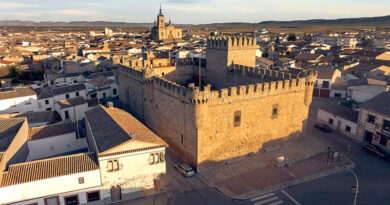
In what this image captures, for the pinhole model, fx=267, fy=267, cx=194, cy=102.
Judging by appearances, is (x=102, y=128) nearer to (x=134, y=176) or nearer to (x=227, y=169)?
(x=134, y=176)

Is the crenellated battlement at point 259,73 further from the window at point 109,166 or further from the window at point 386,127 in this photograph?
the window at point 109,166

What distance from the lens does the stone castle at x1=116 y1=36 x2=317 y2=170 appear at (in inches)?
1118

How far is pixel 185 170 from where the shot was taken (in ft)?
93.2

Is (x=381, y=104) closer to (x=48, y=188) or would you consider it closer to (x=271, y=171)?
(x=271, y=171)

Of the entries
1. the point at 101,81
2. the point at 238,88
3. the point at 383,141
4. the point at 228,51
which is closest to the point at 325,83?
the point at 383,141

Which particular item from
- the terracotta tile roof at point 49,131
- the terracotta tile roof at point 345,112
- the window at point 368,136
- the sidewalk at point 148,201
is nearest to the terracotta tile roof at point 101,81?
the terracotta tile roof at point 49,131

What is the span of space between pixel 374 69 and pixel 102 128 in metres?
63.2

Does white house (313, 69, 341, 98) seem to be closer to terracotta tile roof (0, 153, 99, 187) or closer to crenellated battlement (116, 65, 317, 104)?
crenellated battlement (116, 65, 317, 104)

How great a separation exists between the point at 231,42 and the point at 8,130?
29421 mm

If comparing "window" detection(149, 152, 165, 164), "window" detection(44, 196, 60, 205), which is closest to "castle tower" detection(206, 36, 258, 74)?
"window" detection(149, 152, 165, 164)

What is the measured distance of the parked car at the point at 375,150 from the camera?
108 ft

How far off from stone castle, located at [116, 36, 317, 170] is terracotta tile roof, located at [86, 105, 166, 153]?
4.46 meters

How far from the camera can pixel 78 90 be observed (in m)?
49.5

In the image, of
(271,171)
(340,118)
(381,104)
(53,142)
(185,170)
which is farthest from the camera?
(340,118)
